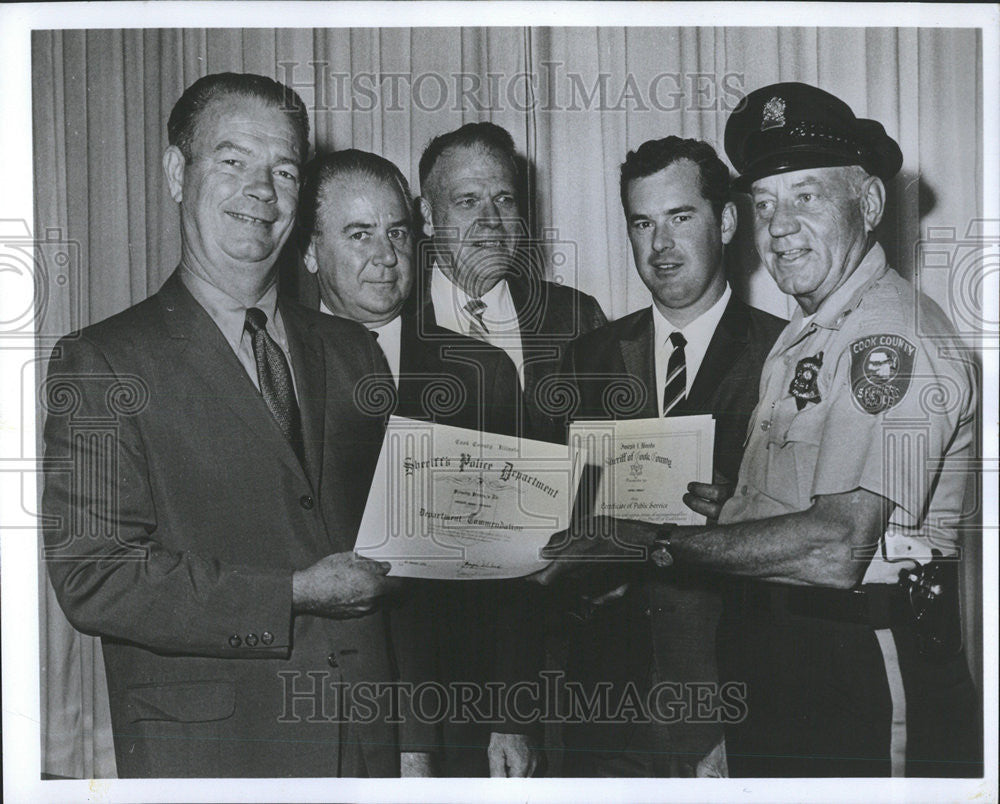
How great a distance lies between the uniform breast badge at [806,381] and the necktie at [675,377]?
11.6 inches

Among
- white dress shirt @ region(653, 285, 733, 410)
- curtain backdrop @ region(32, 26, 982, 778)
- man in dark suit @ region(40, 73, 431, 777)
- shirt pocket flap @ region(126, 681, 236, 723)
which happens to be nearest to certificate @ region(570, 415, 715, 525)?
white dress shirt @ region(653, 285, 733, 410)

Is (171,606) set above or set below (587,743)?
above

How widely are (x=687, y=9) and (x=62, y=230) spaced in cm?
186

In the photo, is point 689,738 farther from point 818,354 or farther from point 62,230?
point 62,230

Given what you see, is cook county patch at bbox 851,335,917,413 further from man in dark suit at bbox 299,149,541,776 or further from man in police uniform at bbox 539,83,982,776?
man in dark suit at bbox 299,149,541,776

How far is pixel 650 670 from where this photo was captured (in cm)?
270

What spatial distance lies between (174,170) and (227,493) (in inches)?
35.7

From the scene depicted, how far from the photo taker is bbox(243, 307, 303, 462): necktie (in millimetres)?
2656

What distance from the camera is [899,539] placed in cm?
267

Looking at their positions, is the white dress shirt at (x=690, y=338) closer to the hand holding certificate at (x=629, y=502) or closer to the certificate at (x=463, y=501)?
the hand holding certificate at (x=629, y=502)

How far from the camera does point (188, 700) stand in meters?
2.64

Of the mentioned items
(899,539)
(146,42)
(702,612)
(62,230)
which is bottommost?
(702,612)

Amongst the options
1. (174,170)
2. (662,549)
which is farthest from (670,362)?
(174,170)

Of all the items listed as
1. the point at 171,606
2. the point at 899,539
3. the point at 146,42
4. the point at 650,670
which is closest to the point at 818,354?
the point at 899,539
